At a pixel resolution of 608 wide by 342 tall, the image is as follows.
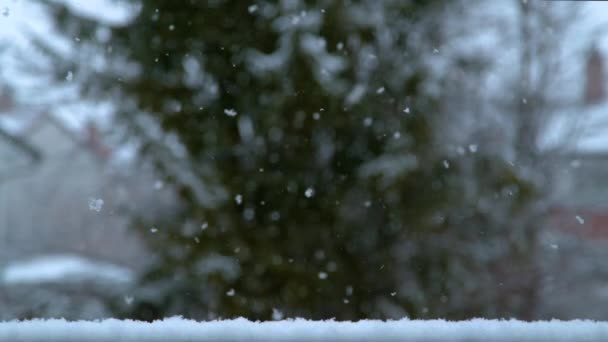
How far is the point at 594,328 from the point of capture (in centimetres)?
136

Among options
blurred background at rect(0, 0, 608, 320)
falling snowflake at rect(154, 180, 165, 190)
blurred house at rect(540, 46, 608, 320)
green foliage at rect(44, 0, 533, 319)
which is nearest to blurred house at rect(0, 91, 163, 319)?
falling snowflake at rect(154, 180, 165, 190)

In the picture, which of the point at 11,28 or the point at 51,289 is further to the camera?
the point at 51,289

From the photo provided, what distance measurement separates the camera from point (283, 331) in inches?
50.4

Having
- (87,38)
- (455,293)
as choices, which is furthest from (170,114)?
(455,293)

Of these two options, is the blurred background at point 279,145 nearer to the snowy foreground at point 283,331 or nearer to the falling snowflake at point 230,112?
the falling snowflake at point 230,112

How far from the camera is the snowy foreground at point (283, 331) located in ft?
4.15

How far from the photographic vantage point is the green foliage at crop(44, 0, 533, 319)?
187 inches

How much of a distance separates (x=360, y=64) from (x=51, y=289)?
3727 millimetres

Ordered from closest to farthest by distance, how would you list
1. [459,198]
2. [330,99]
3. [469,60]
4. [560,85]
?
[330,99] → [459,198] → [469,60] → [560,85]

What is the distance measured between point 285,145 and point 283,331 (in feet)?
12.5

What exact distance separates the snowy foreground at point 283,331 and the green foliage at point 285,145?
3431 millimetres

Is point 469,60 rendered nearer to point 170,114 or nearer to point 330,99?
point 330,99

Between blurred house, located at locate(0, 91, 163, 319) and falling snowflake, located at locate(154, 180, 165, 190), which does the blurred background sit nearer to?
falling snowflake, located at locate(154, 180, 165, 190)

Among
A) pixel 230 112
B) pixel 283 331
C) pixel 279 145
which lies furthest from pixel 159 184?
pixel 283 331
